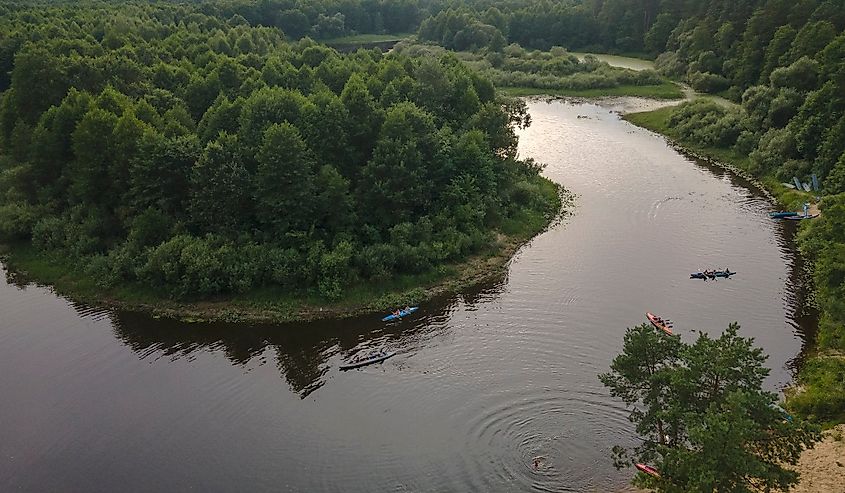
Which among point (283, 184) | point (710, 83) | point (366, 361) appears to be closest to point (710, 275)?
point (366, 361)

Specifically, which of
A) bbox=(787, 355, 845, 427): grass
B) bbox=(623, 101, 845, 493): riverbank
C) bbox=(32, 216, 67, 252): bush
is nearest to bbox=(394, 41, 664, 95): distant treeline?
bbox=(32, 216, 67, 252): bush

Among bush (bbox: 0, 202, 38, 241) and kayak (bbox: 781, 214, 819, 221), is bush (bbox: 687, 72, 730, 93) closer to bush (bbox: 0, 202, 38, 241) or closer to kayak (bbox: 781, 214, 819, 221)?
kayak (bbox: 781, 214, 819, 221)

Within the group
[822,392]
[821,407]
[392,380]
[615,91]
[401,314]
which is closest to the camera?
[821,407]

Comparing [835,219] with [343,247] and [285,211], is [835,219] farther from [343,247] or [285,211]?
[285,211]

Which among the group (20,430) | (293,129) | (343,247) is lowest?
(20,430)

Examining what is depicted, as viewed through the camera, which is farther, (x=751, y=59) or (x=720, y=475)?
(x=751, y=59)

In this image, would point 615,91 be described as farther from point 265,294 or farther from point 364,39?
point 265,294

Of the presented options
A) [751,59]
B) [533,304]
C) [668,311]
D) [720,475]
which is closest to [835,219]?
[668,311]
